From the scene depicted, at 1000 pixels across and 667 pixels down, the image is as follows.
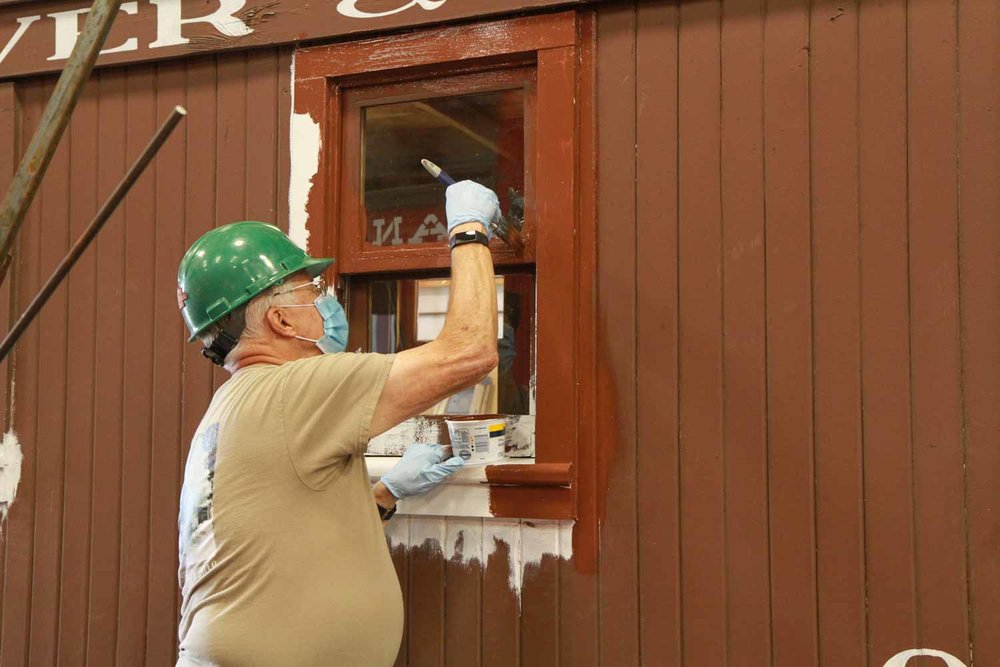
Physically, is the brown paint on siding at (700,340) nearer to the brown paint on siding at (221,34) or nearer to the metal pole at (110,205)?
the brown paint on siding at (221,34)

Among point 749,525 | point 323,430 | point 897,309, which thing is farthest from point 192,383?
point 897,309

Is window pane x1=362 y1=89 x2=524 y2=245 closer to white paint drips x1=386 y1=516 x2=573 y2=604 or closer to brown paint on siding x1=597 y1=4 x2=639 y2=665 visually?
brown paint on siding x1=597 y1=4 x2=639 y2=665

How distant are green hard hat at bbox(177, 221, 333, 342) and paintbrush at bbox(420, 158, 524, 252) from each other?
0.44m

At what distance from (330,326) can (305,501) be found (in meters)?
0.48

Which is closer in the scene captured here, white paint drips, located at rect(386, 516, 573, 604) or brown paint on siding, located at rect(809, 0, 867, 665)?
brown paint on siding, located at rect(809, 0, 867, 665)

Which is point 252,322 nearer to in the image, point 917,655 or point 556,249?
point 556,249

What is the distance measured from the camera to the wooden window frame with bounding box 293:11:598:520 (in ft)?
7.84

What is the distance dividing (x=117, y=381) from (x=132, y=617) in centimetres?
77

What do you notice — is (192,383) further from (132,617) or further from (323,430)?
(323,430)

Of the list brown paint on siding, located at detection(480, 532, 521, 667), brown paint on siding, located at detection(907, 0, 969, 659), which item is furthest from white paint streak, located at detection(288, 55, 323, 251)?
brown paint on siding, located at detection(907, 0, 969, 659)

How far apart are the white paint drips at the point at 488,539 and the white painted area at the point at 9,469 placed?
140cm

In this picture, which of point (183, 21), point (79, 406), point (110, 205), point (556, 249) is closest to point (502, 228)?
point (556, 249)

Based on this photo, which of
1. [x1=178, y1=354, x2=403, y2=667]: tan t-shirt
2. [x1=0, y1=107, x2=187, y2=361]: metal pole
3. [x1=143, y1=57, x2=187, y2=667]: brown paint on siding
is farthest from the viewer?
[x1=143, y1=57, x2=187, y2=667]: brown paint on siding

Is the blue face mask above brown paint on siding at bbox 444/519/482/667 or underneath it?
above
